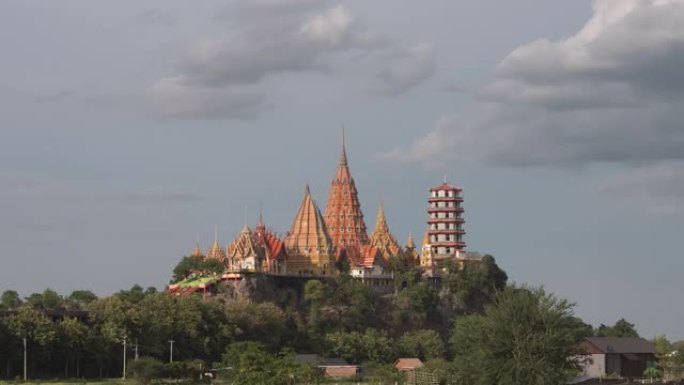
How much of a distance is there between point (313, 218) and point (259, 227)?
6.84m

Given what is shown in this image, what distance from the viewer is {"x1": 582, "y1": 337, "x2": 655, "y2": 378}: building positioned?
13812 centimetres

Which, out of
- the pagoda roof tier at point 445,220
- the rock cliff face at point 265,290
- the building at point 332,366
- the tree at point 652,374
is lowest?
the tree at point 652,374

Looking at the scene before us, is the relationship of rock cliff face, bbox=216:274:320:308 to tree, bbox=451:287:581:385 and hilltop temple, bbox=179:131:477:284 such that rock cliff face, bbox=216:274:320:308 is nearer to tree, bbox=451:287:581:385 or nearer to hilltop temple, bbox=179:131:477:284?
hilltop temple, bbox=179:131:477:284

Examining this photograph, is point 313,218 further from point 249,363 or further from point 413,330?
point 249,363

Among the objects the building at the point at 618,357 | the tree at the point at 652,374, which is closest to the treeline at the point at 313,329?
the building at the point at 618,357

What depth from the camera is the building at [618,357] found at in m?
138

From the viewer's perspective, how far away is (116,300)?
126 m

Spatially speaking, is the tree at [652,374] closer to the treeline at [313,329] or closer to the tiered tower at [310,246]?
the treeline at [313,329]

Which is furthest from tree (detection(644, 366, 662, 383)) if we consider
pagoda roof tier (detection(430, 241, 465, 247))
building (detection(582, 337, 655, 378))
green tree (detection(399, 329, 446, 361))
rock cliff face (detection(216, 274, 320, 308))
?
pagoda roof tier (detection(430, 241, 465, 247))

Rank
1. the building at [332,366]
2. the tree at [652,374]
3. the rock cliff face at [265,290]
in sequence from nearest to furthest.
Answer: the building at [332,366] → the tree at [652,374] → the rock cliff face at [265,290]

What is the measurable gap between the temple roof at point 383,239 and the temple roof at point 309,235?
11079 millimetres

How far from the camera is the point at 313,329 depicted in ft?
493

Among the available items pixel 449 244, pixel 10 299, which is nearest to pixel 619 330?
pixel 449 244

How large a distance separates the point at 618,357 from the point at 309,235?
4436 cm
